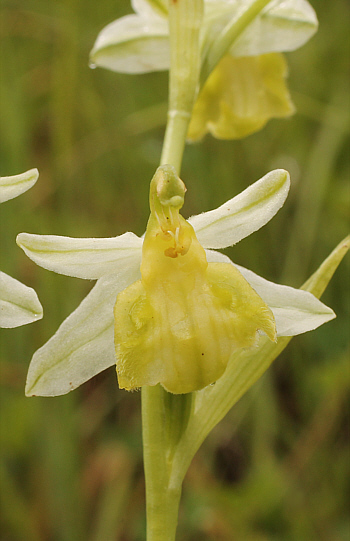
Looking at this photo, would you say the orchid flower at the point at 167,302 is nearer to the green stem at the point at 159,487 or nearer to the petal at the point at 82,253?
the petal at the point at 82,253

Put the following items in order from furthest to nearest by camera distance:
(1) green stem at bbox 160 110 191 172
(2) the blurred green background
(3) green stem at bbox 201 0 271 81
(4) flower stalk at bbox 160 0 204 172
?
(2) the blurred green background < (3) green stem at bbox 201 0 271 81 < (4) flower stalk at bbox 160 0 204 172 < (1) green stem at bbox 160 110 191 172

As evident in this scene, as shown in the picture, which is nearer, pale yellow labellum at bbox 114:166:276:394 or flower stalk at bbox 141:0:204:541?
pale yellow labellum at bbox 114:166:276:394

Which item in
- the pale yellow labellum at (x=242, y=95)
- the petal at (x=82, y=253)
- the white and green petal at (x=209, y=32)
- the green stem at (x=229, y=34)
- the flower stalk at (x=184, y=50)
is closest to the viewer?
the petal at (x=82, y=253)

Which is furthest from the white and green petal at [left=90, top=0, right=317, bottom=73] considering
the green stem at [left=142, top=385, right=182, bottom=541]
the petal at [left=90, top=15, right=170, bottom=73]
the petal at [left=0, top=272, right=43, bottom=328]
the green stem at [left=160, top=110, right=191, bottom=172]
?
the green stem at [left=142, top=385, right=182, bottom=541]

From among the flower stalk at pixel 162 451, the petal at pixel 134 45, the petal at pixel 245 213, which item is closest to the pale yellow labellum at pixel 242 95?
the petal at pixel 134 45

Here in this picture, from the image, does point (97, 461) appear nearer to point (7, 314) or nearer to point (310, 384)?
point (310, 384)

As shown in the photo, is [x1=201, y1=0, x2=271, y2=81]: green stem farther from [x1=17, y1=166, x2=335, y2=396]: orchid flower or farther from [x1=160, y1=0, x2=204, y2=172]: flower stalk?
[x1=17, y1=166, x2=335, y2=396]: orchid flower

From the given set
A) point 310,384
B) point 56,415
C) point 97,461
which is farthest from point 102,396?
point 310,384
